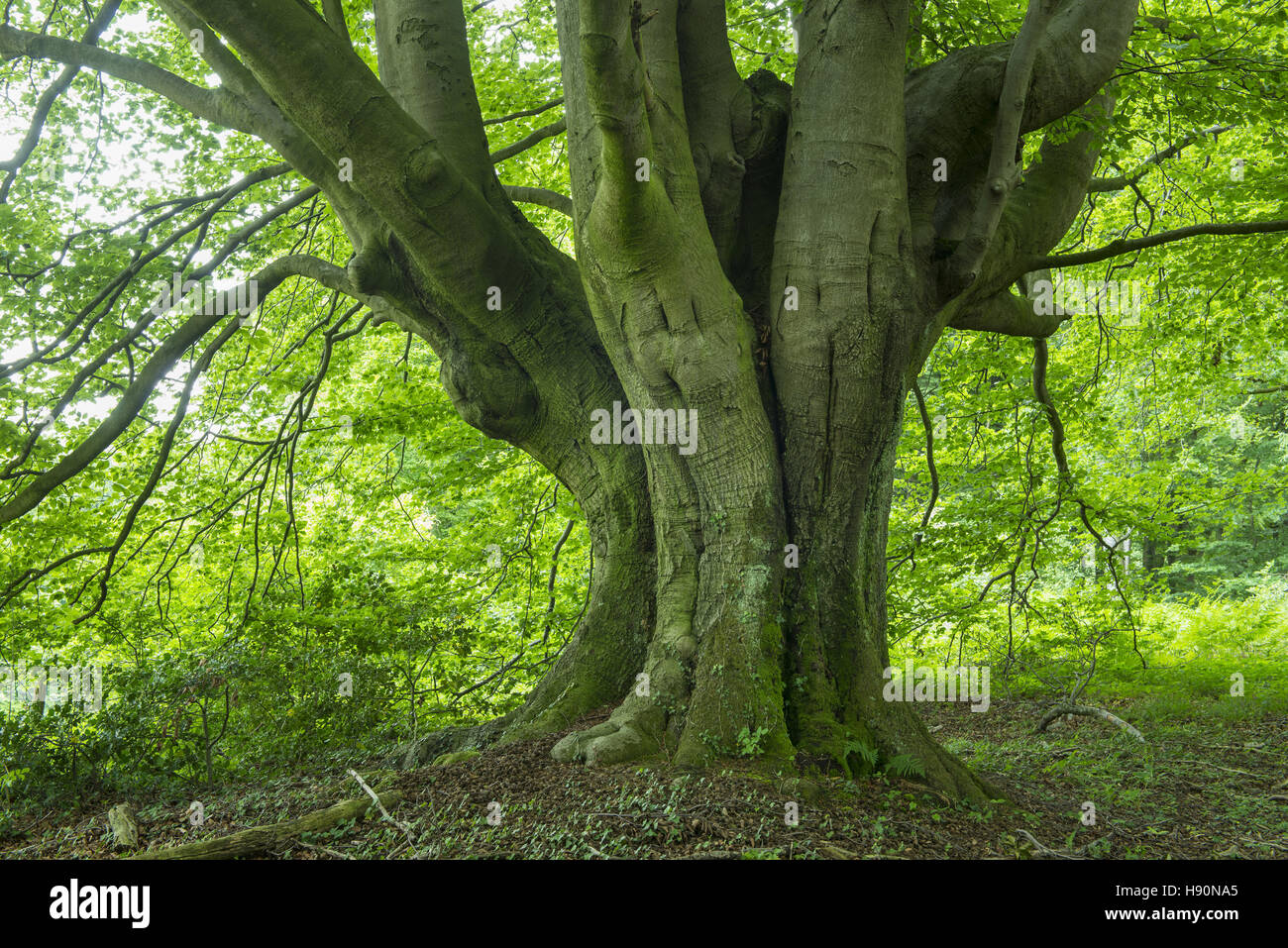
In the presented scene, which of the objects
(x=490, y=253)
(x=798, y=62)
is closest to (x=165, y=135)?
(x=490, y=253)

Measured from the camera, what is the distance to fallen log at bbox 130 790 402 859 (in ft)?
10.6

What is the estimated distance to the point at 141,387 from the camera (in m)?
5.13

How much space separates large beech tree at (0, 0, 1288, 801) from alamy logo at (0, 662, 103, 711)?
1196 mm

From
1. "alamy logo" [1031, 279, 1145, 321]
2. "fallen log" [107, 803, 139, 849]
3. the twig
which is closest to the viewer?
the twig

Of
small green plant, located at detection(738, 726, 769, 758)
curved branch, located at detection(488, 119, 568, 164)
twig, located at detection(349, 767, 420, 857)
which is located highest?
curved branch, located at detection(488, 119, 568, 164)

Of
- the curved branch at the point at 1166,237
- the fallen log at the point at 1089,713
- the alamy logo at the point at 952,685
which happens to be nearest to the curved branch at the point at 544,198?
the curved branch at the point at 1166,237

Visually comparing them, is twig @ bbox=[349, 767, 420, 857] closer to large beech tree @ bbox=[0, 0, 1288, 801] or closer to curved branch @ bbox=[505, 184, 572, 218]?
large beech tree @ bbox=[0, 0, 1288, 801]

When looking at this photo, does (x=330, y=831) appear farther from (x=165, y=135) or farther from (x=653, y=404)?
(x=165, y=135)

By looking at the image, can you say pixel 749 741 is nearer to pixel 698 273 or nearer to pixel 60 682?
pixel 698 273
